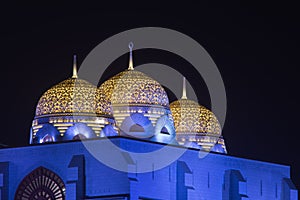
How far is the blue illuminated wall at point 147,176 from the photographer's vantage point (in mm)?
93000

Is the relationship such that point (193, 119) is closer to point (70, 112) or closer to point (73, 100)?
point (73, 100)

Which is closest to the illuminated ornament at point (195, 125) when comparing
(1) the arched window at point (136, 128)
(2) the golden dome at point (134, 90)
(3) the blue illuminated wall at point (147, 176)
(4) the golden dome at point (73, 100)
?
(2) the golden dome at point (134, 90)

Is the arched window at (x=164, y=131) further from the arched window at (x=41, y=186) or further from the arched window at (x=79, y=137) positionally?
the arched window at (x=41, y=186)

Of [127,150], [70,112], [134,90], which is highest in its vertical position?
[134,90]

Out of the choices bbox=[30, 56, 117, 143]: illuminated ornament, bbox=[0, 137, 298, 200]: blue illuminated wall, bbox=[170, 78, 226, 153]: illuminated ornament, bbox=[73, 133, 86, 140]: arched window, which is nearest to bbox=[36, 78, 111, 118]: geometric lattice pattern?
bbox=[30, 56, 117, 143]: illuminated ornament

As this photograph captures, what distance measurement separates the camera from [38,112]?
334 feet

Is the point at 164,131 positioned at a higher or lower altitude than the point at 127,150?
higher

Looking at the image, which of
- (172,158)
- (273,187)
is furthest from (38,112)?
(273,187)

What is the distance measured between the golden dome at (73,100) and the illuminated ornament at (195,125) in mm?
7713

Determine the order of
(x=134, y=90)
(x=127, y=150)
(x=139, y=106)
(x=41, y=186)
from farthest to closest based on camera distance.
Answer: (x=134, y=90), (x=139, y=106), (x=41, y=186), (x=127, y=150)

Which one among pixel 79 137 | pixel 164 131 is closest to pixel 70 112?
pixel 79 137

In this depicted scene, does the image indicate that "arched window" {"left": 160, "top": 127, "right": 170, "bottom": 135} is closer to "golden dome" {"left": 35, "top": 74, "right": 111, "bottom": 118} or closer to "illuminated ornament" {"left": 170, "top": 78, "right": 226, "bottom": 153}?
"illuminated ornament" {"left": 170, "top": 78, "right": 226, "bottom": 153}

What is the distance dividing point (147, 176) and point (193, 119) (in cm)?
1329

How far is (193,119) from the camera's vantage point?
351ft
